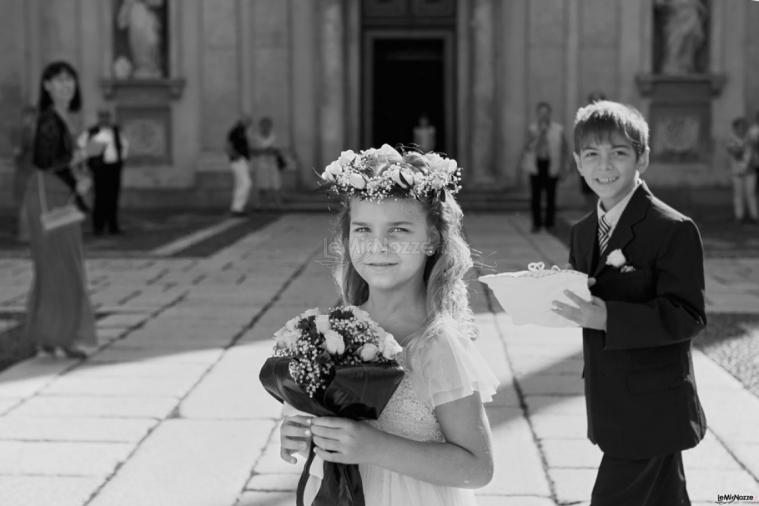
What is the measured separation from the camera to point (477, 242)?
516 inches

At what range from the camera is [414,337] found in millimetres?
2516

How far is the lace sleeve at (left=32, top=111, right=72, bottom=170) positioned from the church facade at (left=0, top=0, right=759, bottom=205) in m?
12.2

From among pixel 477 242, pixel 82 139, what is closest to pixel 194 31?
pixel 82 139

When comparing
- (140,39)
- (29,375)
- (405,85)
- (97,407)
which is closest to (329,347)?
(97,407)

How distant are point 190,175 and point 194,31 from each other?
95.9 inches

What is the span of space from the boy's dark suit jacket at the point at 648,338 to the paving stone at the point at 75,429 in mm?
2539

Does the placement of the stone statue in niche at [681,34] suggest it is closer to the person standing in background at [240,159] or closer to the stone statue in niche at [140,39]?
the person standing in background at [240,159]

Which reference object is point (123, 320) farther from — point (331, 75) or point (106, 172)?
point (331, 75)

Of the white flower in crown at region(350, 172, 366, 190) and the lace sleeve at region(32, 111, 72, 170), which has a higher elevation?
the lace sleeve at region(32, 111, 72, 170)

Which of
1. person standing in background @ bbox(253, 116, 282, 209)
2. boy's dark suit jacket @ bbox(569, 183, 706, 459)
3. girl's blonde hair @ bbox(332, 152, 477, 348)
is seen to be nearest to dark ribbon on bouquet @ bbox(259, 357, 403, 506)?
girl's blonde hair @ bbox(332, 152, 477, 348)

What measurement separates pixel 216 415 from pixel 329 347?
126 inches

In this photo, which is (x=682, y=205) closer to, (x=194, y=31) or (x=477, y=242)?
(x=477, y=242)

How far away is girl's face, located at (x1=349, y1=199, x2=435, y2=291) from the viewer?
8.31ft

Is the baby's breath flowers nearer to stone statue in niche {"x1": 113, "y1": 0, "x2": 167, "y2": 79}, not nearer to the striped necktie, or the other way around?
the striped necktie
